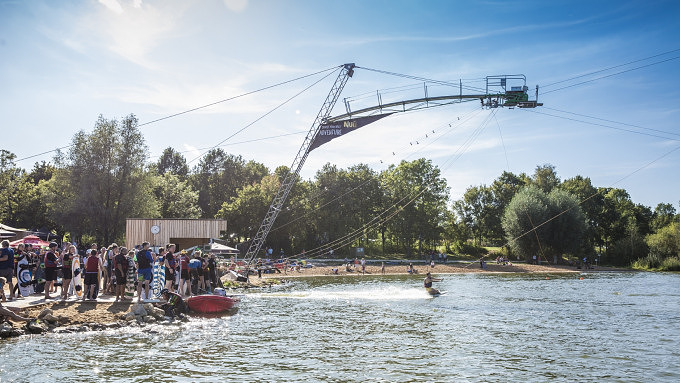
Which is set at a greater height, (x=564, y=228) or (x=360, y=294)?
(x=564, y=228)

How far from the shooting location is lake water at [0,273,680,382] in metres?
15.8

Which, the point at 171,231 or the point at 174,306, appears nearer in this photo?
the point at 174,306

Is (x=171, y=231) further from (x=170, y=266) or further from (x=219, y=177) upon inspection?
(x=219, y=177)

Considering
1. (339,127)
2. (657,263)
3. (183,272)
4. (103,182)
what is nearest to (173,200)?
(103,182)

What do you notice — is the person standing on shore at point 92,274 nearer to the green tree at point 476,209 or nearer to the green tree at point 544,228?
the green tree at point 544,228

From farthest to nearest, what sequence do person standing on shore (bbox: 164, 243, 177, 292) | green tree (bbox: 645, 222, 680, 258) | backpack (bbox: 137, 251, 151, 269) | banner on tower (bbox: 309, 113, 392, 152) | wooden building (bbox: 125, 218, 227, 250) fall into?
green tree (bbox: 645, 222, 680, 258)
wooden building (bbox: 125, 218, 227, 250)
banner on tower (bbox: 309, 113, 392, 152)
person standing on shore (bbox: 164, 243, 177, 292)
backpack (bbox: 137, 251, 151, 269)

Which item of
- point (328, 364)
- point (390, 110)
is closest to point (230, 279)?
point (390, 110)

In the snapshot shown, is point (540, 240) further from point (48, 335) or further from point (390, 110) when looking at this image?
point (48, 335)

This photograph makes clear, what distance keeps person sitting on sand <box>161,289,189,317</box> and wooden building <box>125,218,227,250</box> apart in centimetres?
2636

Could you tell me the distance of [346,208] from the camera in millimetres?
91250

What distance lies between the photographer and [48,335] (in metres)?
18.9

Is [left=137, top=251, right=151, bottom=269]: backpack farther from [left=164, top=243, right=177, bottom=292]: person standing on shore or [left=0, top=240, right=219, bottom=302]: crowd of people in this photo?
[left=164, top=243, right=177, bottom=292]: person standing on shore

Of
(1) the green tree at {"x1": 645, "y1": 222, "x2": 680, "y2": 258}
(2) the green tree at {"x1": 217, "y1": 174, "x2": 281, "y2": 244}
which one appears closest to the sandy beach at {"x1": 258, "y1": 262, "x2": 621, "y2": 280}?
(1) the green tree at {"x1": 645, "y1": 222, "x2": 680, "y2": 258}

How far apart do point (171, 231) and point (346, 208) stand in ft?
143
